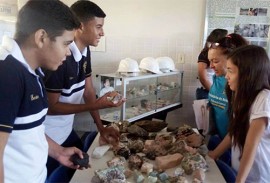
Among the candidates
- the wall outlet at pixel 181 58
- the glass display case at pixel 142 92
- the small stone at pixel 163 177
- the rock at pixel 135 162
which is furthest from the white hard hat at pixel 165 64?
the small stone at pixel 163 177

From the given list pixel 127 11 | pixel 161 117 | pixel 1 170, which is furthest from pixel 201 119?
pixel 1 170

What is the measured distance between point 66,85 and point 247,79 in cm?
94

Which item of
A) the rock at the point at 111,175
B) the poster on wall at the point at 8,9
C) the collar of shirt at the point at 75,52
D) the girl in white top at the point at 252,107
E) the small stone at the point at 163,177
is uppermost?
the poster on wall at the point at 8,9

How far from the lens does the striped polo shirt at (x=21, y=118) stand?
69 centimetres

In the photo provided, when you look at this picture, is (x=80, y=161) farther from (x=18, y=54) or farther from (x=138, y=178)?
(x=18, y=54)

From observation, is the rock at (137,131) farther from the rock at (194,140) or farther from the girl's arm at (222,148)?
the girl's arm at (222,148)

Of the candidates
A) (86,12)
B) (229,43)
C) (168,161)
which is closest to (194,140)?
(168,161)

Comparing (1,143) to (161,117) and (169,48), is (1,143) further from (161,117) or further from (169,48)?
(169,48)

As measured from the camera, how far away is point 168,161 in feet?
4.08

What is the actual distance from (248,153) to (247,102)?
0.82 feet

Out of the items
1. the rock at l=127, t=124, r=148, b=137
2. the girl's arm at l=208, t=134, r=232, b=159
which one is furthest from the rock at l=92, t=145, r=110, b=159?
the girl's arm at l=208, t=134, r=232, b=159

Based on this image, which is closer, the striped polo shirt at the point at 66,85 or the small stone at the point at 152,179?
the small stone at the point at 152,179

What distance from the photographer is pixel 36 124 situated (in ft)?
2.83

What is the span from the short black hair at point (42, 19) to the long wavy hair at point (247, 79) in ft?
2.82
